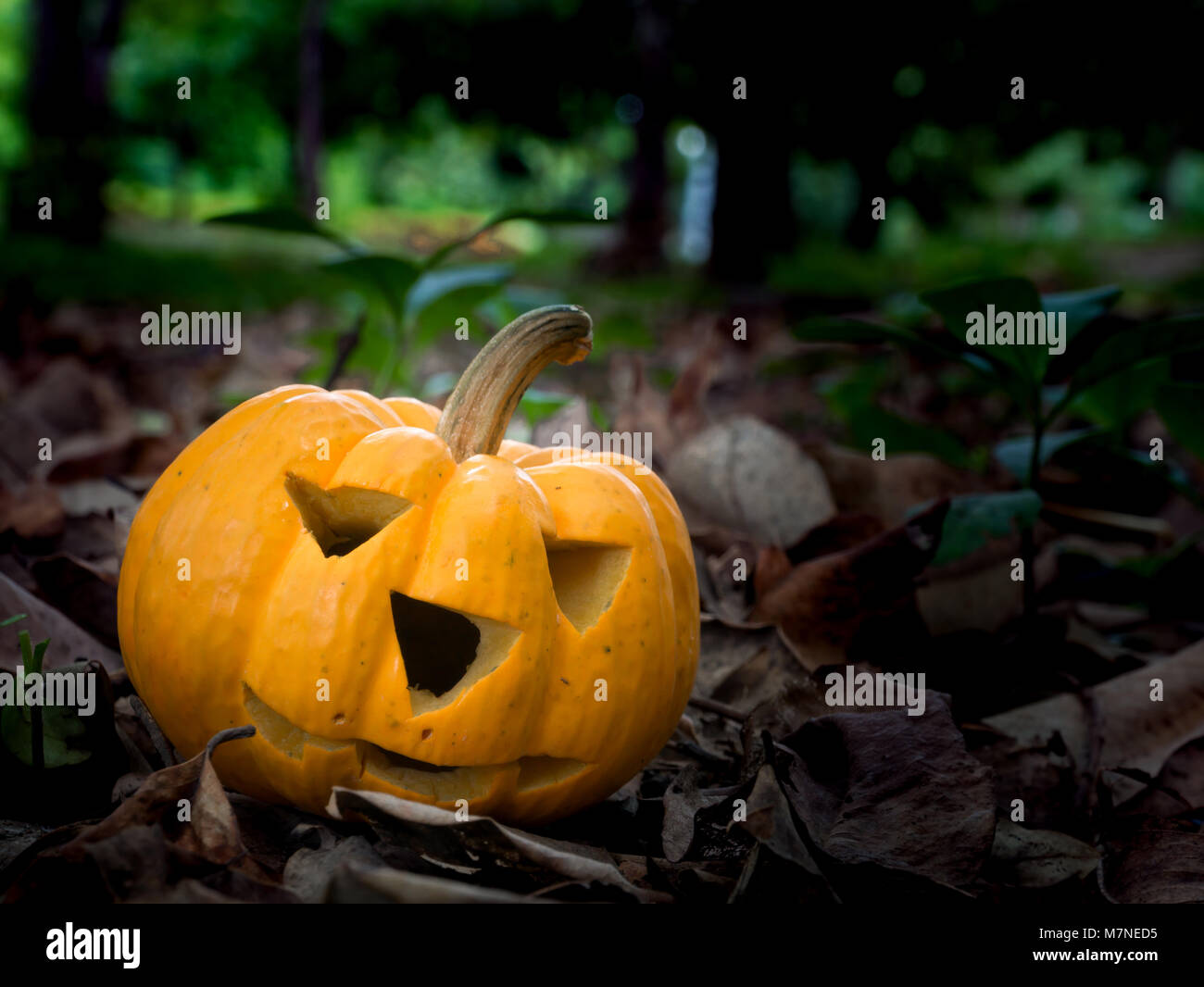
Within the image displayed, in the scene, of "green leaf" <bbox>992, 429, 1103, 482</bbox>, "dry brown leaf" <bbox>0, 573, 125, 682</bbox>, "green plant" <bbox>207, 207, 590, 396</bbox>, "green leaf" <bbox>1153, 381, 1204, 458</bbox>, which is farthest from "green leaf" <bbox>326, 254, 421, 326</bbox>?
"green leaf" <bbox>1153, 381, 1204, 458</bbox>

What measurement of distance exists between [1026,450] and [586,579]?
4.10 feet

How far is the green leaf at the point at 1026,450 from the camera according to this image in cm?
217

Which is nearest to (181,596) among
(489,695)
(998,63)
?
(489,695)

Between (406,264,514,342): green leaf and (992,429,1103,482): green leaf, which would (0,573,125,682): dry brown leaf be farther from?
(992,429,1103,482): green leaf

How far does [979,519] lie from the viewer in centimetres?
186

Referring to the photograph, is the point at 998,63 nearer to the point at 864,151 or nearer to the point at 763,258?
A: the point at 864,151

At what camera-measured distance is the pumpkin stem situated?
144cm

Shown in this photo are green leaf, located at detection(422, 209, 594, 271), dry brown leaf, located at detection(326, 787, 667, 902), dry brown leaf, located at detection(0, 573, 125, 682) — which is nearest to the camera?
dry brown leaf, located at detection(326, 787, 667, 902)

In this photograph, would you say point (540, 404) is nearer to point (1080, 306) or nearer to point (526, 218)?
point (526, 218)

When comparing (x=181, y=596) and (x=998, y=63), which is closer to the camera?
(x=181, y=596)

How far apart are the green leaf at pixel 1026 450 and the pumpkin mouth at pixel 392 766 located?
4.51 ft

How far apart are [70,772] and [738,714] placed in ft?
3.03

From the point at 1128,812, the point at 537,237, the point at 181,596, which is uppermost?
the point at 537,237

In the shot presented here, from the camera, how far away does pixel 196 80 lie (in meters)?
26.6
